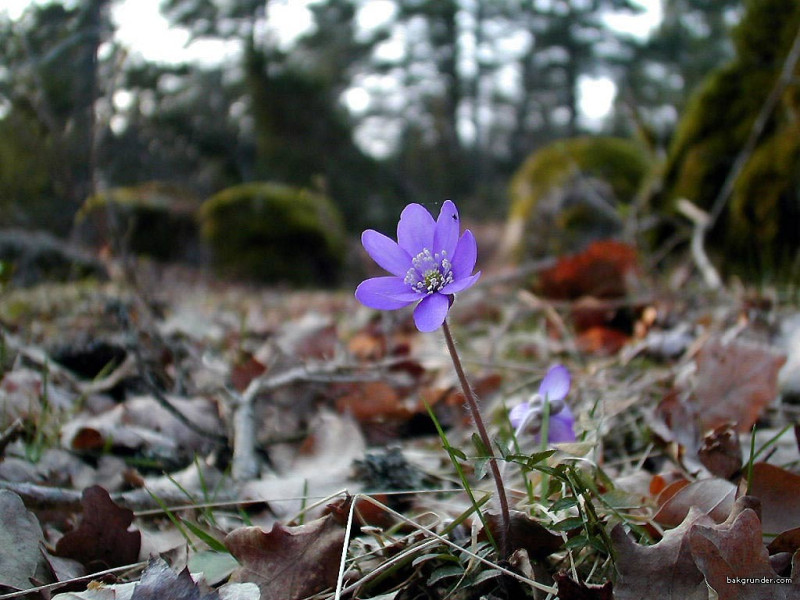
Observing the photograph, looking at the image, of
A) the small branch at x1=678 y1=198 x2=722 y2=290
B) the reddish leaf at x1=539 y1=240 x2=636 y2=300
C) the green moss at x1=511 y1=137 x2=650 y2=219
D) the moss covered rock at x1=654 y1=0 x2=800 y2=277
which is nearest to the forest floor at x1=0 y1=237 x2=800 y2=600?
the reddish leaf at x1=539 y1=240 x2=636 y2=300

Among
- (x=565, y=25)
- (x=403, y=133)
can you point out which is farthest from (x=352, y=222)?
(x=565, y=25)

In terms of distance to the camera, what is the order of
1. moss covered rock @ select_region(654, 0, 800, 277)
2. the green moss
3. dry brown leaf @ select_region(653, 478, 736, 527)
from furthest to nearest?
the green moss, moss covered rock @ select_region(654, 0, 800, 277), dry brown leaf @ select_region(653, 478, 736, 527)

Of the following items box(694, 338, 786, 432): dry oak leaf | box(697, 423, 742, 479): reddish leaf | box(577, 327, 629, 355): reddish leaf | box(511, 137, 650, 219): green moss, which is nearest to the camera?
box(697, 423, 742, 479): reddish leaf

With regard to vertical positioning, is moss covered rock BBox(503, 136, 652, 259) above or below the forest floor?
below

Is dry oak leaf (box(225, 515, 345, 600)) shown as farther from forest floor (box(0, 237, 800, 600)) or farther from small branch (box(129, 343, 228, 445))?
small branch (box(129, 343, 228, 445))

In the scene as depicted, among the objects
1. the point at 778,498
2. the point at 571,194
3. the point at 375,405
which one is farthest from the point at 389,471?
the point at 571,194

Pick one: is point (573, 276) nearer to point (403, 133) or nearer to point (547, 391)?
point (547, 391)

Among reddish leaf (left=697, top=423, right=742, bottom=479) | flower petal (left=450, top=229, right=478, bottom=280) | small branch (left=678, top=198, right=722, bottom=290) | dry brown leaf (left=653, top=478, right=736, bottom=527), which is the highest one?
flower petal (left=450, top=229, right=478, bottom=280)
